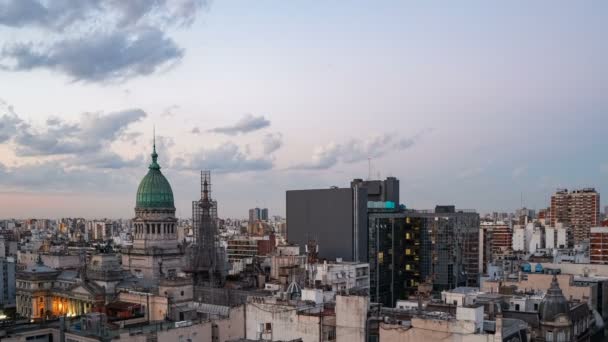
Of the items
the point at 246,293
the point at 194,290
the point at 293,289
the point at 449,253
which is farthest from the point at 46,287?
the point at 449,253

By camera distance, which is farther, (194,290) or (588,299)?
(194,290)

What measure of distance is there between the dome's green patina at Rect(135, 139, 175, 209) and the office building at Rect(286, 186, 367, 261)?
25.3m

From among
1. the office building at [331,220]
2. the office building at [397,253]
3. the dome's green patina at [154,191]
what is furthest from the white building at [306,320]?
the dome's green patina at [154,191]

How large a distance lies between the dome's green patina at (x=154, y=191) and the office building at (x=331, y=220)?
83.0 feet

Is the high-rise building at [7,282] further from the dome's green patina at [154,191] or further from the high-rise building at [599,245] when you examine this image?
the high-rise building at [599,245]

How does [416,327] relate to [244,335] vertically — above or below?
above

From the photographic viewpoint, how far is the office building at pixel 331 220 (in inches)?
4651

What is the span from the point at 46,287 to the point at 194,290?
3210 cm

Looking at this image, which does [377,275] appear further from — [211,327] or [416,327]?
[416,327]

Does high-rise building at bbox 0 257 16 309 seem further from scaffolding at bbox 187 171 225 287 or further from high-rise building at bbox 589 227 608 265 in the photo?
high-rise building at bbox 589 227 608 265

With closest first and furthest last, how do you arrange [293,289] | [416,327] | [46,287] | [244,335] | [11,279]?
[416,327] → [244,335] → [293,289] → [46,287] → [11,279]

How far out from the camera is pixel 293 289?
242 feet

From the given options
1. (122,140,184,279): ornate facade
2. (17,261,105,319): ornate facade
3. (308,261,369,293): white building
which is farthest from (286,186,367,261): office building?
(17,261,105,319): ornate facade

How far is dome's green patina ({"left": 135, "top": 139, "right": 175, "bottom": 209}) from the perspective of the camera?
121875 mm
